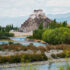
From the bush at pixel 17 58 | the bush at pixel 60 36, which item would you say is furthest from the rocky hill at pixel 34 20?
the bush at pixel 17 58

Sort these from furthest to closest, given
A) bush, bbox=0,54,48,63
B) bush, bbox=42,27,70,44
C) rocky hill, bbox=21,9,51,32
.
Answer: rocky hill, bbox=21,9,51,32 → bush, bbox=42,27,70,44 → bush, bbox=0,54,48,63

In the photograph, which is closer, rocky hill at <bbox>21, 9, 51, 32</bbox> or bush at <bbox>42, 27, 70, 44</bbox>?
bush at <bbox>42, 27, 70, 44</bbox>

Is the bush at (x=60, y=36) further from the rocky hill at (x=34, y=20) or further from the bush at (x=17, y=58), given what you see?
the rocky hill at (x=34, y=20)

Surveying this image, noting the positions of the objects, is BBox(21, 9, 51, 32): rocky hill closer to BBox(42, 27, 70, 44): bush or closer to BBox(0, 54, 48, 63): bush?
BBox(42, 27, 70, 44): bush

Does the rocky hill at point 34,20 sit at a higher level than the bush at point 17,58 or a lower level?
lower

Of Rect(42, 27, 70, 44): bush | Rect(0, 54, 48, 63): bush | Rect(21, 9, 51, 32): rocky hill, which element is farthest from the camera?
Rect(21, 9, 51, 32): rocky hill

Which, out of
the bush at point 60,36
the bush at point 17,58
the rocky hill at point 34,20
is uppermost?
the bush at point 17,58

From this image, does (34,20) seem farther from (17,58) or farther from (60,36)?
(17,58)

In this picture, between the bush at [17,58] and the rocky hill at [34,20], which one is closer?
the bush at [17,58]

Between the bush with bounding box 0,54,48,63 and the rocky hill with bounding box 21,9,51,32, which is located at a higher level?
the bush with bounding box 0,54,48,63

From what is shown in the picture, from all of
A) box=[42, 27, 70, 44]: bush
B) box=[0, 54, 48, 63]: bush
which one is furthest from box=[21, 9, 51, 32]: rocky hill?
box=[0, 54, 48, 63]: bush

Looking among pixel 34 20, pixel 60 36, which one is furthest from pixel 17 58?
pixel 34 20

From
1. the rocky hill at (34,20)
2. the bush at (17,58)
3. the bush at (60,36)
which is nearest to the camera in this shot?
the bush at (17,58)

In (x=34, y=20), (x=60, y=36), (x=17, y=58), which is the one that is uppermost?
(x=17, y=58)
